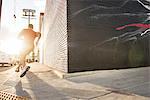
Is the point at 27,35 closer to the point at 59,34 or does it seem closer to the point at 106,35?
the point at 59,34

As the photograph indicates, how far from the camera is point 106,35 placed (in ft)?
18.2

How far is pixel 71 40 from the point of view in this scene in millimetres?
4957

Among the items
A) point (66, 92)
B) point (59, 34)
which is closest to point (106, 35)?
point (59, 34)

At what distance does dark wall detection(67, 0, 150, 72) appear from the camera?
506 centimetres

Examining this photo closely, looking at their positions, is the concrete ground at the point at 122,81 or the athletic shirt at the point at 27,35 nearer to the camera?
the concrete ground at the point at 122,81

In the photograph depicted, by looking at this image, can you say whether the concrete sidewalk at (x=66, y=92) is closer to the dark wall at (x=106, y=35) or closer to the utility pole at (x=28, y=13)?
the dark wall at (x=106, y=35)

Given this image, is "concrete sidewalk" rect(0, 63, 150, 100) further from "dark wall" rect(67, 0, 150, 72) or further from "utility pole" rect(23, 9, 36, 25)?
"utility pole" rect(23, 9, 36, 25)

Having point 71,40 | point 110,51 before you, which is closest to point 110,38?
point 110,51

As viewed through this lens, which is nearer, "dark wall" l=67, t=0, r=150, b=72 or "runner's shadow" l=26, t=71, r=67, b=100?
"runner's shadow" l=26, t=71, r=67, b=100

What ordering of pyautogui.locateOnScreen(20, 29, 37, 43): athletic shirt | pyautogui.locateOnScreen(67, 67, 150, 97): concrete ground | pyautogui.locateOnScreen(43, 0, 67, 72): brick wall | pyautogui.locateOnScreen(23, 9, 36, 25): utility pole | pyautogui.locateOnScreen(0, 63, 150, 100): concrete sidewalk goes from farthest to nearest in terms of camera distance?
pyautogui.locateOnScreen(23, 9, 36, 25): utility pole → pyautogui.locateOnScreen(43, 0, 67, 72): brick wall → pyautogui.locateOnScreen(20, 29, 37, 43): athletic shirt → pyautogui.locateOnScreen(67, 67, 150, 97): concrete ground → pyautogui.locateOnScreen(0, 63, 150, 100): concrete sidewalk

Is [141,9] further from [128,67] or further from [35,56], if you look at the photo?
[35,56]

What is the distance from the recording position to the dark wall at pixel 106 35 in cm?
506

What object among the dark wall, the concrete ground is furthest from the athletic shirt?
the concrete ground

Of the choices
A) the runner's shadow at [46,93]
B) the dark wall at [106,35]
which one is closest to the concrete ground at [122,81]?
the dark wall at [106,35]
